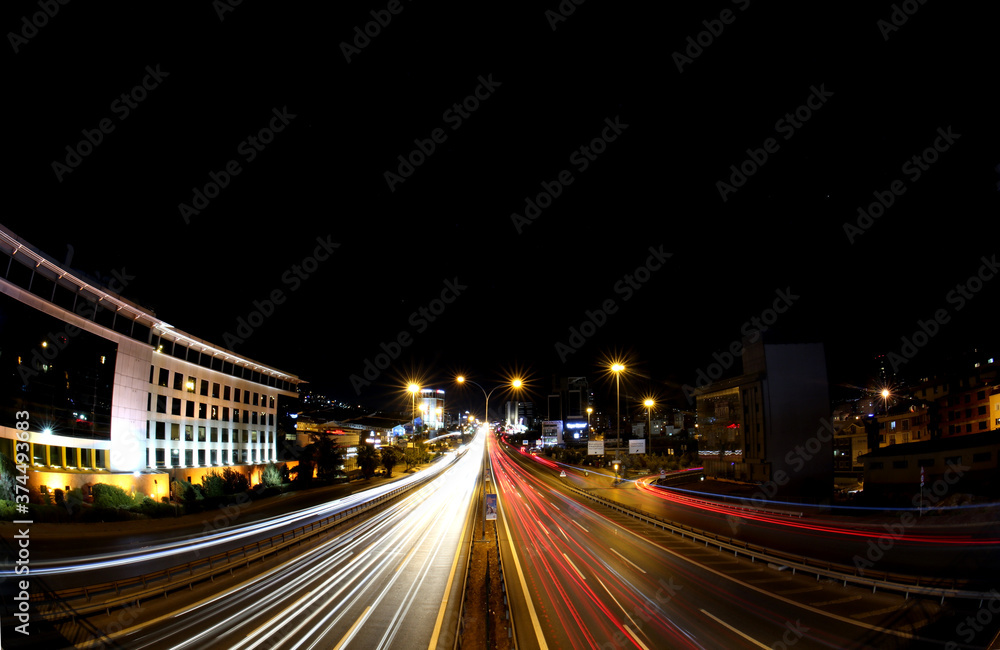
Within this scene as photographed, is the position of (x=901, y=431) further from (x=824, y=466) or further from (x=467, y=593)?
(x=467, y=593)

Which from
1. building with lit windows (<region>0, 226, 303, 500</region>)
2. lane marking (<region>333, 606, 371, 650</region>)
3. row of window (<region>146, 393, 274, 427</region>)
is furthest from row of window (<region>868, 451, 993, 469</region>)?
row of window (<region>146, 393, 274, 427</region>)

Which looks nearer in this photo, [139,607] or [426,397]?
[139,607]

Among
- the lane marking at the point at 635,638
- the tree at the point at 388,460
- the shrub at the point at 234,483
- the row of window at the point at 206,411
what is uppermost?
the row of window at the point at 206,411

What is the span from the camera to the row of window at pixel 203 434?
41969 millimetres

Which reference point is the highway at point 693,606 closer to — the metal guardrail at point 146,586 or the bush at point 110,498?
the metal guardrail at point 146,586

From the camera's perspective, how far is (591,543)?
75.6 feet

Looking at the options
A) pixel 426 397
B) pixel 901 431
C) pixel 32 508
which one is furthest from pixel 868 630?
pixel 426 397

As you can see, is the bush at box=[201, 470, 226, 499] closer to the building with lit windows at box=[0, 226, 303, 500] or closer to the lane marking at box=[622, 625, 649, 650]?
the building with lit windows at box=[0, 226, 303, 500]

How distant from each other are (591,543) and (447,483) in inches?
1339

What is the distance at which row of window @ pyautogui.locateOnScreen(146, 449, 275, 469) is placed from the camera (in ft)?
134

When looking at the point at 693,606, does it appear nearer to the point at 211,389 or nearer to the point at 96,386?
the point at 96,386

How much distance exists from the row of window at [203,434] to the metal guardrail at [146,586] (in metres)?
25.9

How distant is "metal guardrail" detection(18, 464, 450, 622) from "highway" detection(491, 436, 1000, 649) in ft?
35.1

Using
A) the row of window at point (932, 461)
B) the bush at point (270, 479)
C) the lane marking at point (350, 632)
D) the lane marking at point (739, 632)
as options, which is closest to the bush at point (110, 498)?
the bush at point (270, 479)
